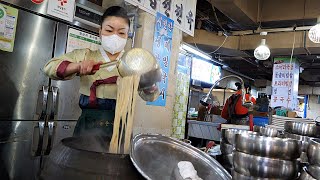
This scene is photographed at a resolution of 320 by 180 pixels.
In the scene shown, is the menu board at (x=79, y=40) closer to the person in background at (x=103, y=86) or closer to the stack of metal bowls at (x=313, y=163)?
the person in background at (x=103, y=86)

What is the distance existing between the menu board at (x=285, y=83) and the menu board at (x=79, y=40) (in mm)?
7083

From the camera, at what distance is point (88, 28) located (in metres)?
3.42

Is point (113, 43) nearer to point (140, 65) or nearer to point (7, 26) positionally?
Answer: point (140, 65)

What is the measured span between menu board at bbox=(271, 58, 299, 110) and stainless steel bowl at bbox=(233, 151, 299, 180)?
8.39m

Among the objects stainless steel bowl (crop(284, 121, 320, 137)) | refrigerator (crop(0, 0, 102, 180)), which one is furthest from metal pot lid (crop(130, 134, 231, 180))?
refrigerator (crop(0, 0, 102, 180))

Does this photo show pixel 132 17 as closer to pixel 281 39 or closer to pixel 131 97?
pixel 131 97

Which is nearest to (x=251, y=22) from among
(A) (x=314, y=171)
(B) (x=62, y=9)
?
(B) (x=62, y=9)

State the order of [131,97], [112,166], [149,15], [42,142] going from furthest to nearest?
1. [149,15]
2. [42,142]
3. [131,97]
4. [112,166]

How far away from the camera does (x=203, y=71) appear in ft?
32.3

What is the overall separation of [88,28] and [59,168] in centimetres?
251

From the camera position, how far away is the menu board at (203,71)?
9.34 m

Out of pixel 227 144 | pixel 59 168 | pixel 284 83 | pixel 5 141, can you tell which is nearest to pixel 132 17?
pixel 5 141

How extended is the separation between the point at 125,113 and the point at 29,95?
181cm

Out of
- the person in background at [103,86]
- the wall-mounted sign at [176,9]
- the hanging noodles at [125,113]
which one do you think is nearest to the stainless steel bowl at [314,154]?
the hanging noodles at [125,113]
